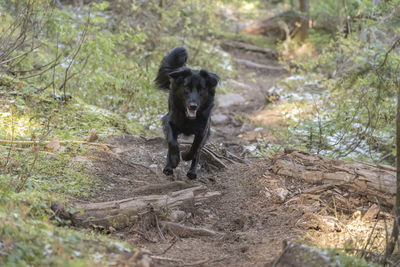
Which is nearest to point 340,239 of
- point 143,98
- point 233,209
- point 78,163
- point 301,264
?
point 301,264

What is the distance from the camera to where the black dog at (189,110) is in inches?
233

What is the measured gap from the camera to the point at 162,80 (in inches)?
298

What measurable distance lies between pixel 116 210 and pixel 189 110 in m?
2.23

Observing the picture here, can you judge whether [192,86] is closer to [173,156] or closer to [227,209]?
[173,156]

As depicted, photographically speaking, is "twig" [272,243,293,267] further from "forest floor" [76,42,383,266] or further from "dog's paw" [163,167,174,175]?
"dog's paw" [163,167,174,175]

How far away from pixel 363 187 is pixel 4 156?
14.8ft

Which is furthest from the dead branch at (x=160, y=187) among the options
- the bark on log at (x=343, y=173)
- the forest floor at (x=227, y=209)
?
the bark on log at (x=343, y=173)

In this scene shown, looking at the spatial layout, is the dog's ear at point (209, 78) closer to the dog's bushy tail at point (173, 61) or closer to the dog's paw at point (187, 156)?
the dog's paw at point (187, 156)

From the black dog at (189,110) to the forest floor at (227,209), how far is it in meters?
0.37

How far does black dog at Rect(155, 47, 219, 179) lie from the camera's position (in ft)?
19.4

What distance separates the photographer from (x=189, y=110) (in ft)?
19.5

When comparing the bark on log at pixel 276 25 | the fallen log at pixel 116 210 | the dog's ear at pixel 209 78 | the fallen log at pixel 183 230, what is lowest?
the fallen log at pixel 183 230

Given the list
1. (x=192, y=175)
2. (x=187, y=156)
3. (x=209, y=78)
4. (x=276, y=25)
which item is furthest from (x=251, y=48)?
(x=192, y=175)

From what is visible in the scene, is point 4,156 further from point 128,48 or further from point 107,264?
point 128,48
